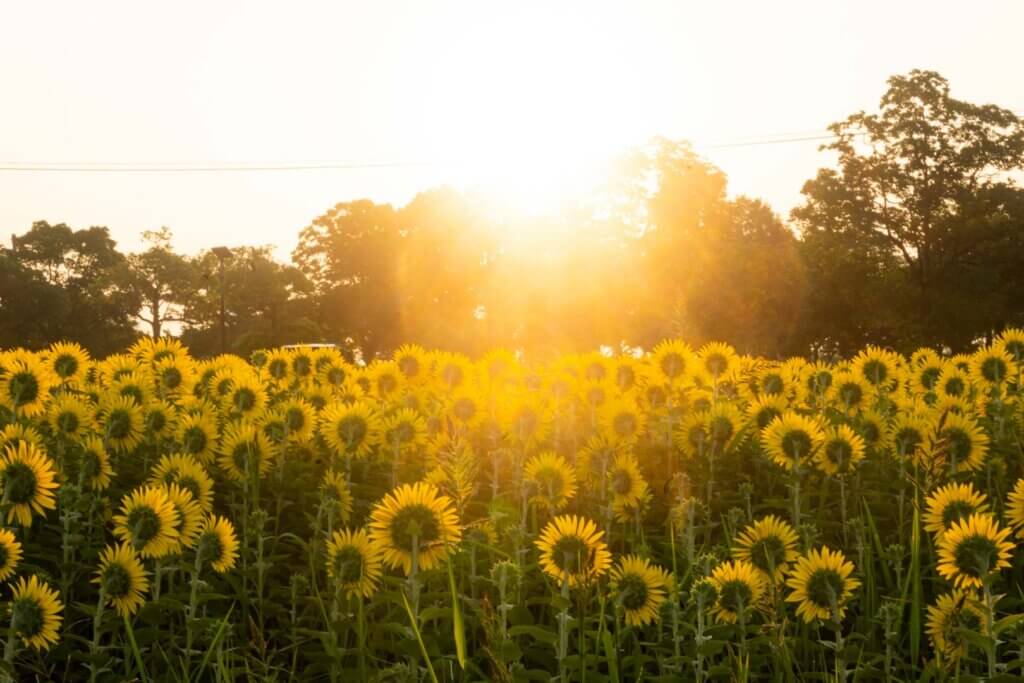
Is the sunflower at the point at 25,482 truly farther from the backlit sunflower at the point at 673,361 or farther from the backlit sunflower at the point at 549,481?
the backlit sunflower at the point at 673,361

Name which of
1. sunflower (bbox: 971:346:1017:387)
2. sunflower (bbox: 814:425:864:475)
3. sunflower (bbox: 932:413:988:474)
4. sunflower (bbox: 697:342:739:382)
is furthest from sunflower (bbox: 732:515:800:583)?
sunflower (bbox: 971:346:1017:387)

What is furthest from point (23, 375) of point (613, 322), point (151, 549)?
point (613, 322)

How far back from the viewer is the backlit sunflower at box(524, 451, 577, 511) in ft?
14.2

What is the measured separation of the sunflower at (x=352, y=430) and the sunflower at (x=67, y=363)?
2040 mm

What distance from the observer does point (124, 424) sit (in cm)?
502

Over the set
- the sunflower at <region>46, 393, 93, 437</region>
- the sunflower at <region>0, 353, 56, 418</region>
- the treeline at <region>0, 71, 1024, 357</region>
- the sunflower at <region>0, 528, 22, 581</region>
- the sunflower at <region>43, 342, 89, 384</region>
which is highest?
the treeline at <region>0, 71, 1024, 357</region>

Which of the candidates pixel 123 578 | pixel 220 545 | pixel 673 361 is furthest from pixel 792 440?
pixel 123 578

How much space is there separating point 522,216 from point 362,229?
Result: 43.0 ft

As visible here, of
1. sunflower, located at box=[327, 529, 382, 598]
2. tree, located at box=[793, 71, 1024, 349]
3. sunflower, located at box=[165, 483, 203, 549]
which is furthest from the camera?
tree, located at box=[793, 71, 1024, 349]

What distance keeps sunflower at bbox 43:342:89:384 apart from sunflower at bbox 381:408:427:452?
2244 millimetres

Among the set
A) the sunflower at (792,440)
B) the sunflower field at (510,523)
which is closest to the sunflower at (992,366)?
the sunflower field at (510,523)

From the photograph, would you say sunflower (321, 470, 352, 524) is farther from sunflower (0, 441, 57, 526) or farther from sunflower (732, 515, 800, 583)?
sunflower (732, 515, 800, 583)

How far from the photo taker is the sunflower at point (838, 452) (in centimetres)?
469

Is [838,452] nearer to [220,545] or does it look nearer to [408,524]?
[408,524]
